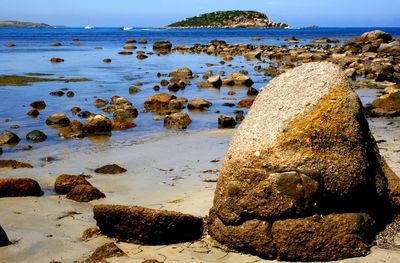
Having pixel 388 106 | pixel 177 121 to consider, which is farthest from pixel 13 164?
pixel 388 106

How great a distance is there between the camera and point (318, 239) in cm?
491

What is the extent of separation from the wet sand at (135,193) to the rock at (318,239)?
165mm

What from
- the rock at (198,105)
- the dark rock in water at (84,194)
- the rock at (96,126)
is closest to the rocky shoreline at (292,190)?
the dark rock in water at (84,194)

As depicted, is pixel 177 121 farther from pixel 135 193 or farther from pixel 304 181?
pixel 304 181

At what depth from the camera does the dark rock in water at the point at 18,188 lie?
7.22 metres

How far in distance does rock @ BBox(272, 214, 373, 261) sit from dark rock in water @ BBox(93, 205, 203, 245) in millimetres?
955

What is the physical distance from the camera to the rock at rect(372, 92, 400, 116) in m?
13.1

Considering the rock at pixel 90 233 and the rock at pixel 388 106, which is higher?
the rock at pixel 90 233

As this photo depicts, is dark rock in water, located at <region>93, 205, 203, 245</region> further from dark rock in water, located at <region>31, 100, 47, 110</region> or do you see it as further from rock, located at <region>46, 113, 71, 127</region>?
dark rock in water, located at <region>31, 100, 47, 110</region>

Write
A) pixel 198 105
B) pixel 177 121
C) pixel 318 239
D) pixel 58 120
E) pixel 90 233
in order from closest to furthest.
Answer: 1. pixel 318 239
2. pixel 90 233
3. pixel 177 121
4. pixel 58 120
5. pixel 198 105

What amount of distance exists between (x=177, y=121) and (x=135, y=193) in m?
5.94

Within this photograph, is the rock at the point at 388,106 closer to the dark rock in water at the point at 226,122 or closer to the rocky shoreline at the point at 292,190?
the dark rock in water at the point at 226,122

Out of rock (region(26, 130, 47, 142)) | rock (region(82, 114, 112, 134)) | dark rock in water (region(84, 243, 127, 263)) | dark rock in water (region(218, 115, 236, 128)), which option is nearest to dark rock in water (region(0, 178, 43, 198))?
dark rock in water (region(84, 243, 127, 263))

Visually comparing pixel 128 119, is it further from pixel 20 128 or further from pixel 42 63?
pixel 42 63
